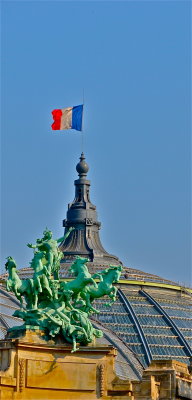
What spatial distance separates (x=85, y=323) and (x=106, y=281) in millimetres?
2828

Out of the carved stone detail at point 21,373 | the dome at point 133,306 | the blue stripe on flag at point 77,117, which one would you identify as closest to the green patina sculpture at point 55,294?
the carved stone detail at point 21,373

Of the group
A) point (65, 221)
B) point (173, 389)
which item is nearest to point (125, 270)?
point (65, 221)

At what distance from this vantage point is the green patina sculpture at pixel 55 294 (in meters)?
82.4

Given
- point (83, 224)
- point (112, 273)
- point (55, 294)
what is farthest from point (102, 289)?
point (83, 224)

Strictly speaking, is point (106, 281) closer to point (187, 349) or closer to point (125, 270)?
point (187, 349)

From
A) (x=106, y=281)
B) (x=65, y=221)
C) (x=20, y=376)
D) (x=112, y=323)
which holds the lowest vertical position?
(x=20, y=376)

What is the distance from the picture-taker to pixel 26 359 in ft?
267

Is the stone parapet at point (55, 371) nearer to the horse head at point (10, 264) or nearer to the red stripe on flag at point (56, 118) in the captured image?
the horse head at point (10, 264)

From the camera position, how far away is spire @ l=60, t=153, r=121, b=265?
478 ft

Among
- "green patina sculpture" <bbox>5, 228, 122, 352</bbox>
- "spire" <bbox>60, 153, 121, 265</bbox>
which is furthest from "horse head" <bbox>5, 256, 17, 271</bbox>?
"spire" <bbox>60, 153, 121, 265</bbox>

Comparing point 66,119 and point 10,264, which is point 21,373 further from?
point 66,119

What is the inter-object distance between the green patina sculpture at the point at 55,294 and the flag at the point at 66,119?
52.9ft

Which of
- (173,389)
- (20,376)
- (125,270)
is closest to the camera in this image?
(20,376)

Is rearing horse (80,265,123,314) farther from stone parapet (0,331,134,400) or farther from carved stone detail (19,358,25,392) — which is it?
carved stone detail (19,358,25,392)
